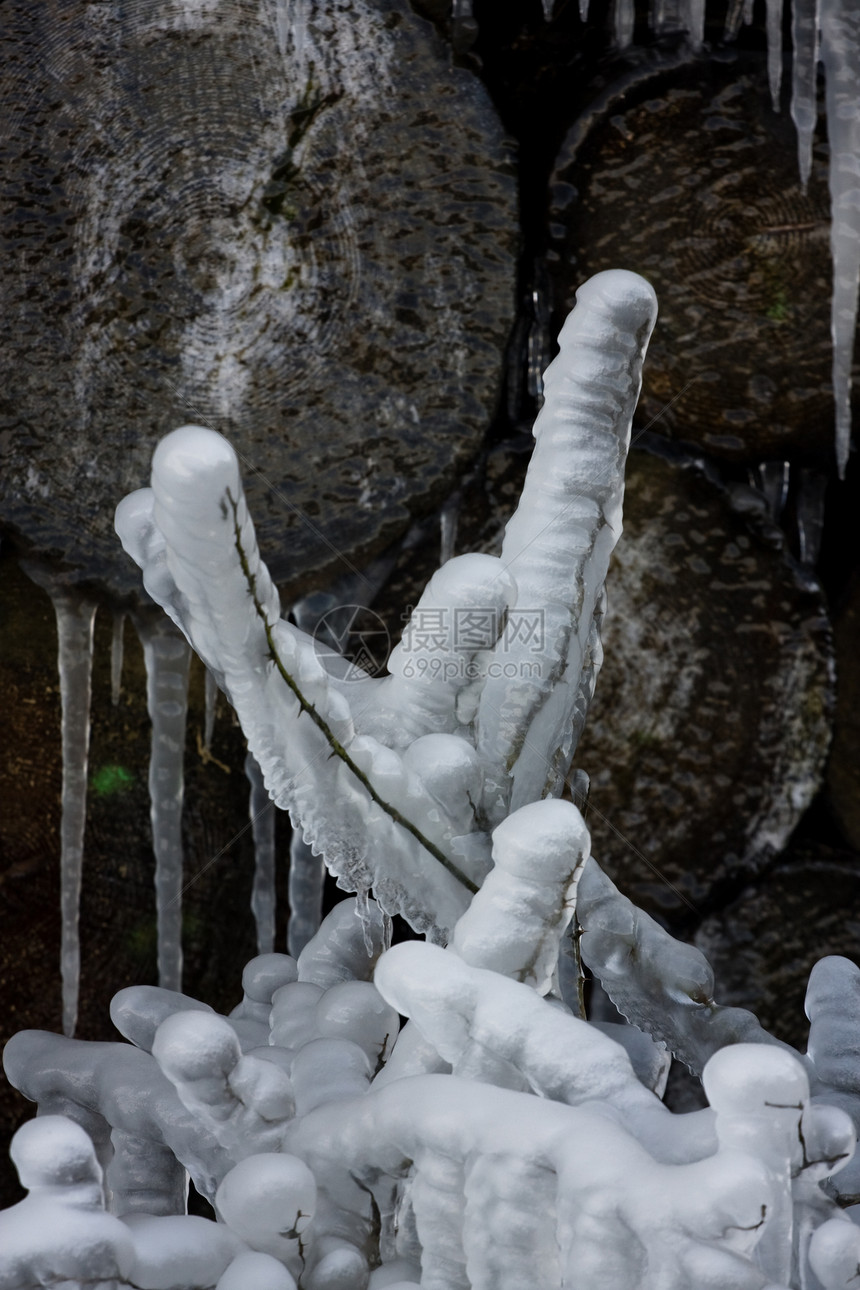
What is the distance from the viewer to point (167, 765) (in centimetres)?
116

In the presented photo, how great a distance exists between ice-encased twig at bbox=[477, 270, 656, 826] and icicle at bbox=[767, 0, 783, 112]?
590mm

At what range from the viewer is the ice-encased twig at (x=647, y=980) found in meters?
0.71

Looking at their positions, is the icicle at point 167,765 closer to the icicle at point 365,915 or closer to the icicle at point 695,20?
the icicle at point 365,915

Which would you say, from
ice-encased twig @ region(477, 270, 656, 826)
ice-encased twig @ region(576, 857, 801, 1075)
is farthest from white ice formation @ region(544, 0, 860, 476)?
ice-encased twig @ region(576, 857, 801, 1075)

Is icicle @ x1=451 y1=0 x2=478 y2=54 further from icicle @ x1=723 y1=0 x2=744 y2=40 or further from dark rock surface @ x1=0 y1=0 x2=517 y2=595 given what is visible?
icicle @ x1=723 y1=0 x2=744 y2=40

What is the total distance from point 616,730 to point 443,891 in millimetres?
660

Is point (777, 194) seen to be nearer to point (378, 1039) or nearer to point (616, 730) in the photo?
point (616, 730)

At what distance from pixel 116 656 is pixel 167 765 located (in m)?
0.13

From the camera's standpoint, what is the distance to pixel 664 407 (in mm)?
1256

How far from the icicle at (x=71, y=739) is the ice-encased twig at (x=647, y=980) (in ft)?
2.03

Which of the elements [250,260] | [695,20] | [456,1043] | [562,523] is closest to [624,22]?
[695,20]

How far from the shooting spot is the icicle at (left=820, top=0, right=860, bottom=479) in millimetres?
1044

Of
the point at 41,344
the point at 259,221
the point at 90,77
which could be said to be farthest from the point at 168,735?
the point at 90,77

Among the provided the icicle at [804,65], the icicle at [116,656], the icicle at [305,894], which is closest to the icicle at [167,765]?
the icicle at [116,656]
